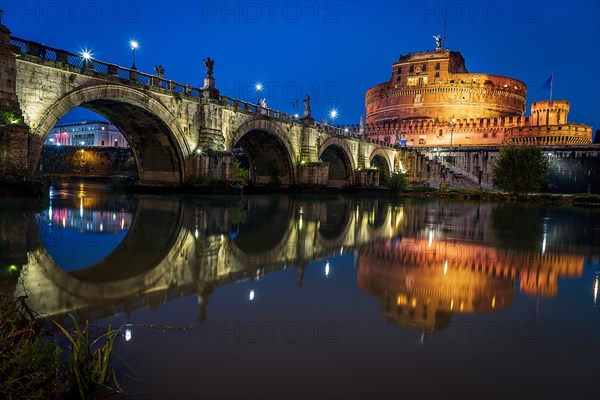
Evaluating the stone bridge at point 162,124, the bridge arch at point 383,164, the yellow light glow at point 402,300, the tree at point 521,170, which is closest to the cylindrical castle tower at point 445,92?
the bridge arch at point 383,164

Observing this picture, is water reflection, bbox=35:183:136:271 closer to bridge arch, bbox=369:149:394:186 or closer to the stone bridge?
the stone bridge

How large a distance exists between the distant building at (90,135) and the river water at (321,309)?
89468 mm

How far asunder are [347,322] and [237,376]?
1.62 metres

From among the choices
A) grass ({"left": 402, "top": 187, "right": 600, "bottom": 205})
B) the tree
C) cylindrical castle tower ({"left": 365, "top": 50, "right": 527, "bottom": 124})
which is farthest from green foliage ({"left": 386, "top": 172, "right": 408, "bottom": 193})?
cylindrical castle tower ({"left": 365, "top": 50, "right": 527, "bottom": 124})

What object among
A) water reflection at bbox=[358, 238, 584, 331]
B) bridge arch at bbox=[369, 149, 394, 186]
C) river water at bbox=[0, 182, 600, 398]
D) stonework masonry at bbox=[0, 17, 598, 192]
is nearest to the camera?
river water at bbox=[0, 182, 600, 398]

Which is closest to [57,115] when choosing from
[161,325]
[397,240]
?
[397,240]

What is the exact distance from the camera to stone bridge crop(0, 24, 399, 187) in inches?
672

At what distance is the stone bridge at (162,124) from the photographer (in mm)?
17069

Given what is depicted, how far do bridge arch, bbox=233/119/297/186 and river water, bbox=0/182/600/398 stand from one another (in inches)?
1021

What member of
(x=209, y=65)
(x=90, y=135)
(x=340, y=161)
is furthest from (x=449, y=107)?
(x=90, y=135)

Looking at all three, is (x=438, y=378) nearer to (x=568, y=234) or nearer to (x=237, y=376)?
(x=237, y=376)

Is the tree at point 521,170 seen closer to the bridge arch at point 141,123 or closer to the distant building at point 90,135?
the bridge arch at point 141,123

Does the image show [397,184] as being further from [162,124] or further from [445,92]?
[445,92]

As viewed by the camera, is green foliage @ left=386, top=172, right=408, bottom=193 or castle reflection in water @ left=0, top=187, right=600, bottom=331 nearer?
castle reflection in water @ left=0, top=187, right=600, bottom=331
